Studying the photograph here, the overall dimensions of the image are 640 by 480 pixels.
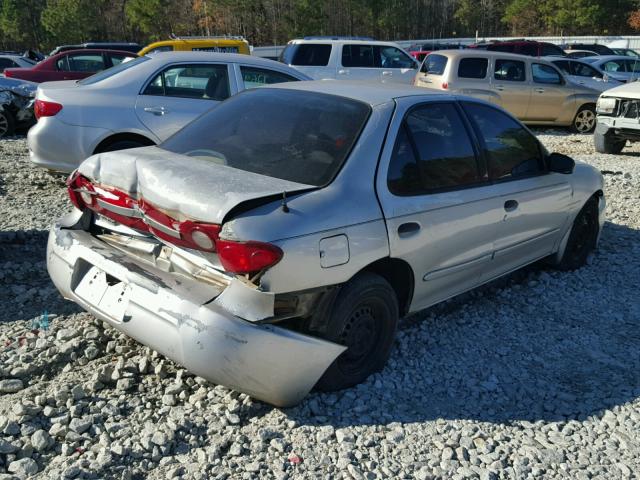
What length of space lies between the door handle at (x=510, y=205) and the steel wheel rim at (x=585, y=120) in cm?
1127

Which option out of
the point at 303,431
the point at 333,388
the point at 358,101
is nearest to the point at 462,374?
the point at 333,388

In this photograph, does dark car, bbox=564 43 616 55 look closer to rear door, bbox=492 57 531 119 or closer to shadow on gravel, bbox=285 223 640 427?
rear door, bbox=492 57 531 119

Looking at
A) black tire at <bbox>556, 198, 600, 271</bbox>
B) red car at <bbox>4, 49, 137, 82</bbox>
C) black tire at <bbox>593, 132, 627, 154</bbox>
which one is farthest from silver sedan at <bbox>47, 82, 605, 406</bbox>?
red car at <bbox>4, 49, 137, 82</bbox>

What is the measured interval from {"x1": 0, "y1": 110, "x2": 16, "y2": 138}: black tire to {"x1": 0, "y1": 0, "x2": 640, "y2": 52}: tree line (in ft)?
99.9

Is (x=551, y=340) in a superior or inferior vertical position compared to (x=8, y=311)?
inferior

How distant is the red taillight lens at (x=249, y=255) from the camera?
277 cm

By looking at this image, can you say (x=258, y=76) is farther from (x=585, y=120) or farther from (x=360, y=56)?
(x=585, y=120)

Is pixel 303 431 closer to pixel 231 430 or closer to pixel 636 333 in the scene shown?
pixel 231 430

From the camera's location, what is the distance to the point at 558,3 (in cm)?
4619

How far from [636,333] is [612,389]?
0.92 metres

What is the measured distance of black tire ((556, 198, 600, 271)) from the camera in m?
5.35

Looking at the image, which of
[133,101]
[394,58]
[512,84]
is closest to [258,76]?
[133,101]

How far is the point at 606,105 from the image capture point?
10.6 meters

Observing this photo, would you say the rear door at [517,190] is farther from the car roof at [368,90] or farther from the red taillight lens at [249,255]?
the red taillight lens at [249,255]
